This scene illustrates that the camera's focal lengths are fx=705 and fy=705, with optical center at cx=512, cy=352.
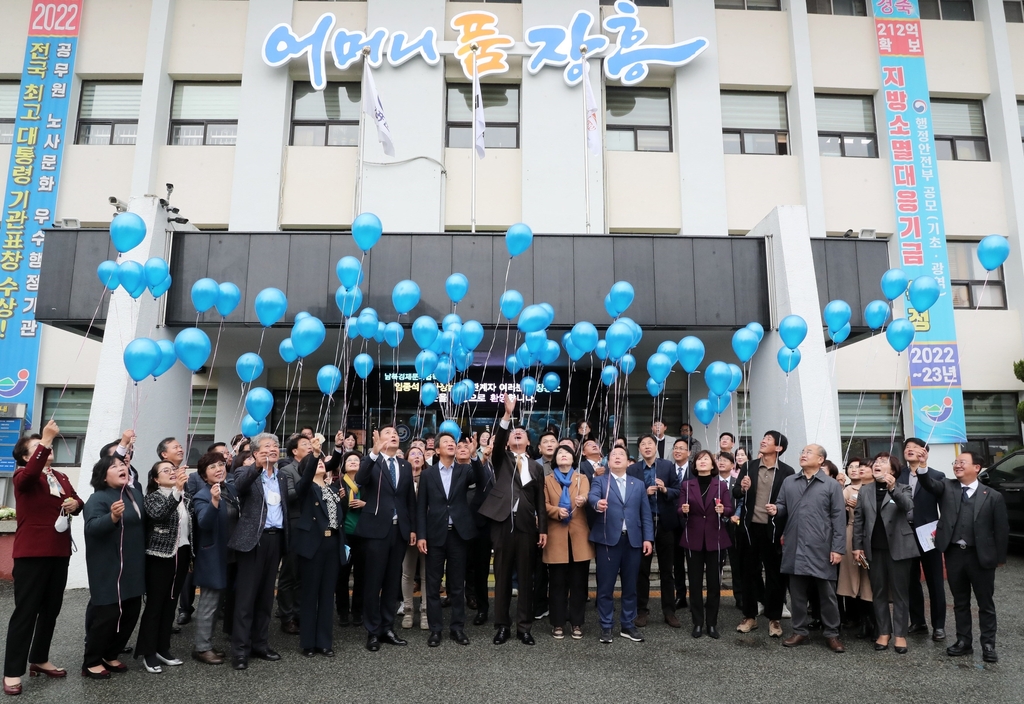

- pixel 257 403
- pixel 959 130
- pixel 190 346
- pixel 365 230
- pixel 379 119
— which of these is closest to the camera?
pixel 190 346

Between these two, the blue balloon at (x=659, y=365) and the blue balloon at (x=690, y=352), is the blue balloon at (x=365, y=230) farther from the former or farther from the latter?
the blue balloon at (x=690, y=352)

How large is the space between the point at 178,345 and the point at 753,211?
39.8ft

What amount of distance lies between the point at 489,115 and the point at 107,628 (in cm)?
1281

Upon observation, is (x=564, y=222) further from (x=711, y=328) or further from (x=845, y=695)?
(x=845, y=695)

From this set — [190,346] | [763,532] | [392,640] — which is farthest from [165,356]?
[763,532]

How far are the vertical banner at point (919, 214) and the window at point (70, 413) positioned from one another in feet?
56.7

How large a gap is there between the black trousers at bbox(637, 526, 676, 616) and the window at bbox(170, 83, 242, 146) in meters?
12.9

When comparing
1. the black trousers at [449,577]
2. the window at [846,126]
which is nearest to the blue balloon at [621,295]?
the black trousers at [449,577]

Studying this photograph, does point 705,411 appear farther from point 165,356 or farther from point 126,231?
point 126,231

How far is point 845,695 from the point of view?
17.3 feet

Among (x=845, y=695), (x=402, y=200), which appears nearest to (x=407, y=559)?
(x=845, y=695)

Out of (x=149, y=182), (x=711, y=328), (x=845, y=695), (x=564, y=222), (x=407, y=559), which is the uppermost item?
(x=149, y=182)

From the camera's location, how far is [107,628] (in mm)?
5492

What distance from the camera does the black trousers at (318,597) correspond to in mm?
6242
